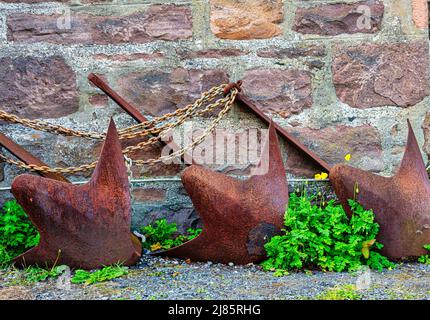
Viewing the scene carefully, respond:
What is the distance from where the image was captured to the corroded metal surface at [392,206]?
211 cm

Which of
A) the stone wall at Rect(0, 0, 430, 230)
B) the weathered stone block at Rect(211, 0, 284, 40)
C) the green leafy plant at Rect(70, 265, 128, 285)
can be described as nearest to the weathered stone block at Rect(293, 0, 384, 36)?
the stone wall at Rect(0, 0, 430, 230)

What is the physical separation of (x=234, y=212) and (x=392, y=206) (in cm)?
61

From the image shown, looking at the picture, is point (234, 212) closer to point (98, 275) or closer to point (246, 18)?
point (98, 275)

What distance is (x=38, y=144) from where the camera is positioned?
2.47 meters

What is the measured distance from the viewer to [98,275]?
1905 mm

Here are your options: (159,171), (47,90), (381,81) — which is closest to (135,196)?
(159,171)

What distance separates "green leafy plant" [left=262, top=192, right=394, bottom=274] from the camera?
2.02 m

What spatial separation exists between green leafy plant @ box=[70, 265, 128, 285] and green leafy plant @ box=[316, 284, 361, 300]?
0.70 meters

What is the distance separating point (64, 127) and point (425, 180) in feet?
5.00

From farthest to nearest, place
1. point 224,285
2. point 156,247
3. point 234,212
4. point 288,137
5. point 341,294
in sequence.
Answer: point 288,137 → point 156,247 → point 234,212 → point 224,285 → point 341,294

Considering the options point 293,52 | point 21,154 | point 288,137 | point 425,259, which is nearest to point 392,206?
point 425,259

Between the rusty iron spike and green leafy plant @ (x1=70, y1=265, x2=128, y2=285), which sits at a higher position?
the rusty iron spike

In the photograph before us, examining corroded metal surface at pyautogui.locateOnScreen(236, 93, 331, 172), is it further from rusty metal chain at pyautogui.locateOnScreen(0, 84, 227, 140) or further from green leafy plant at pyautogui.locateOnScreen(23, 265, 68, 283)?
green leafy plant at pyautogui.locateOnScreen(23, 265, 68, 283)

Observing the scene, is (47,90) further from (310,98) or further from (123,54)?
(310,98)
